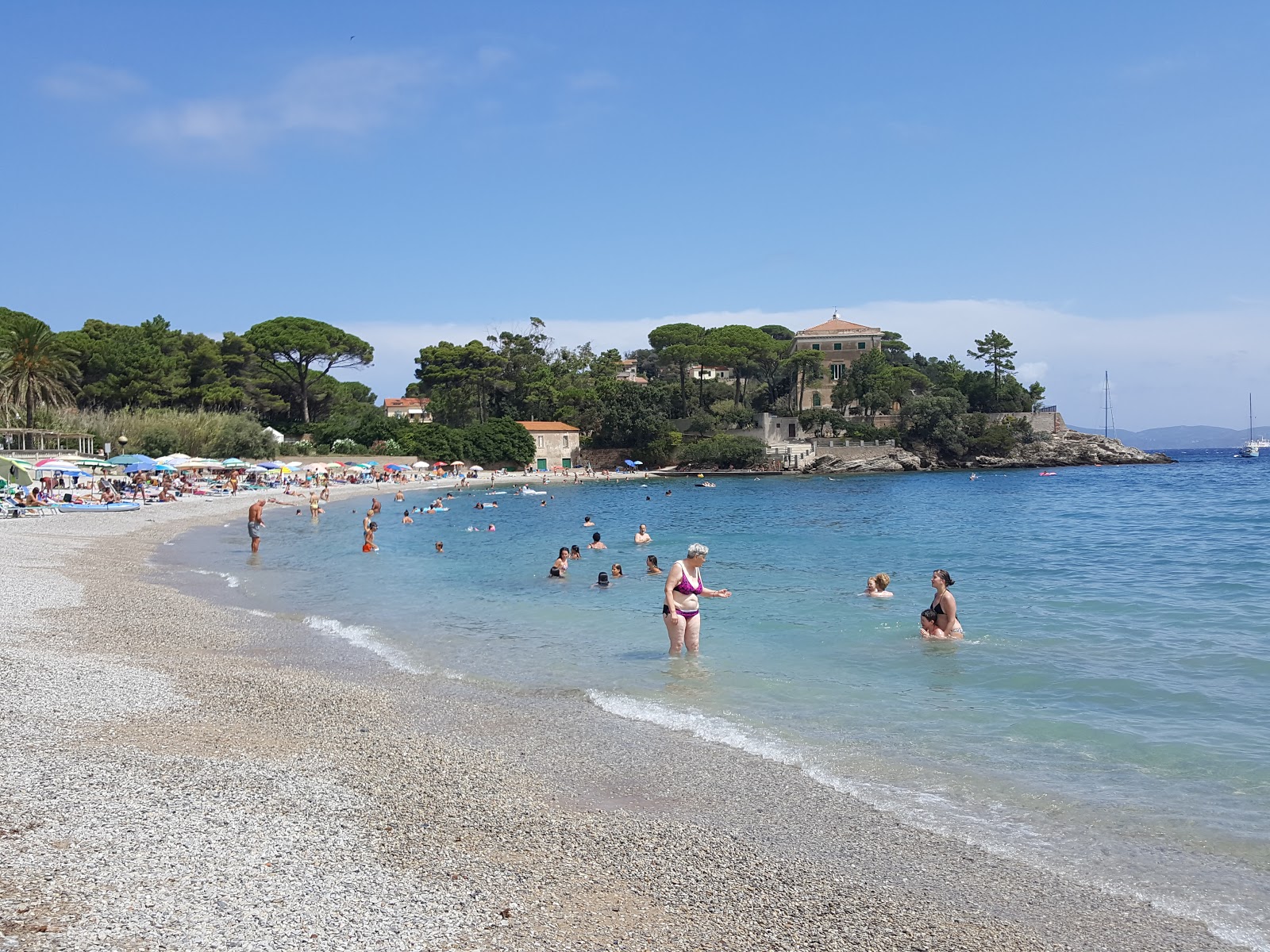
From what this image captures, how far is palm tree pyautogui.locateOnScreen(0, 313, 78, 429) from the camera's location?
151 ft

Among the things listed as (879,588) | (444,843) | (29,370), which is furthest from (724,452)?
(444,843)

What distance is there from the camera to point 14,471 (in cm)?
3297

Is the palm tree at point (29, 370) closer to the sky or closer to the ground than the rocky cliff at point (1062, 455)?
closer to the sky

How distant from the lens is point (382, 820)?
5.88 m

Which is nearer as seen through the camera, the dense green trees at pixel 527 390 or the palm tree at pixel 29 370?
the palm tree at pixel 29 370

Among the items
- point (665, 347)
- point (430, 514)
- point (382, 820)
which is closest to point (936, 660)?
point (382, 820)

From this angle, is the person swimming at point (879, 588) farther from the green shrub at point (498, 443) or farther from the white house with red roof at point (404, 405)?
the white house with red roof at point (404, 405)

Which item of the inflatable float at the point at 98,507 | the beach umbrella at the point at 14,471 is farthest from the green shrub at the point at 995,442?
the beach umbrella at the point at 14,471

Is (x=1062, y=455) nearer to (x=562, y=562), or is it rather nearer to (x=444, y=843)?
(x=562, y=562)

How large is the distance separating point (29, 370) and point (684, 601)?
48.0 m

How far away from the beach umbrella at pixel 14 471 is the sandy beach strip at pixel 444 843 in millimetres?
28240

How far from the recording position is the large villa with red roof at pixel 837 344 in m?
93.2

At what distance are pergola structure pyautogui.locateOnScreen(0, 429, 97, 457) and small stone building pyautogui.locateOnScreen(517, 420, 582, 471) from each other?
117ft

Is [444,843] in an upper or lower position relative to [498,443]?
lower
